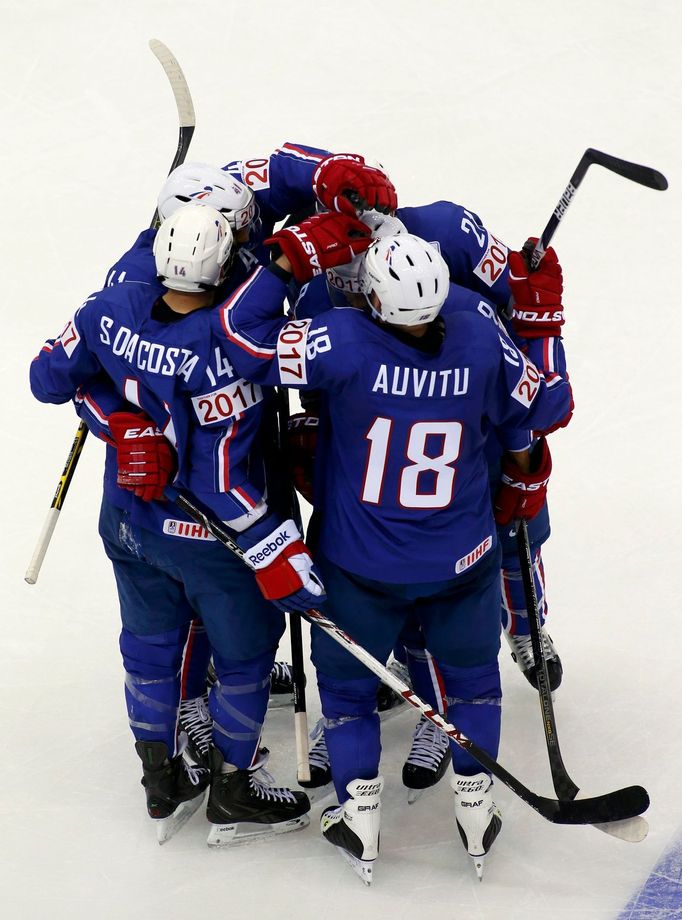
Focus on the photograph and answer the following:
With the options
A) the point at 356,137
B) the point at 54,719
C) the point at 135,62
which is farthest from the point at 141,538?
the point at 135,62

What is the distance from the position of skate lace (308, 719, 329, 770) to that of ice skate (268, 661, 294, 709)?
25 centimetres

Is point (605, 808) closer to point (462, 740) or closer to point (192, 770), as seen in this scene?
point (462, 740)

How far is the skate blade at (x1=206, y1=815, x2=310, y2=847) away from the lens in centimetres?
393

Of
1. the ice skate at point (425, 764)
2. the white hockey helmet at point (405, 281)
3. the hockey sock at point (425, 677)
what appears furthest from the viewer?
the ice skate at point (425, 764)

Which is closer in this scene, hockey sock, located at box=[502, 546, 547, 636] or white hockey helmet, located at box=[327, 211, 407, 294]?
white hockey helmet, located at box=[327, 211, 407, 294]

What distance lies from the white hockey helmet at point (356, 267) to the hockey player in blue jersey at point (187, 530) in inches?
11.8

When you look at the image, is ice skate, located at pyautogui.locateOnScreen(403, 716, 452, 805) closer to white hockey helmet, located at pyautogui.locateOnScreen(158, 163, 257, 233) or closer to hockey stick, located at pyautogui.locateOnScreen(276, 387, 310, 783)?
hockey stick, located at pyautogui.locateOnScreen(276, 387, 310, 783)

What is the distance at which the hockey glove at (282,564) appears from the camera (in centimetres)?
354

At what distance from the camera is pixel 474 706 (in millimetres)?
3744

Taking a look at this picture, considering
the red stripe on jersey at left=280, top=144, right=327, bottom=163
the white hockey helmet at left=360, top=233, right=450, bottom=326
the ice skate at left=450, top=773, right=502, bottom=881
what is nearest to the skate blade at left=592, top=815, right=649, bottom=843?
the ice skate at left=450, top=773, right=502, bottom=881

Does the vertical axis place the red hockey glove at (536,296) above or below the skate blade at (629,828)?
above

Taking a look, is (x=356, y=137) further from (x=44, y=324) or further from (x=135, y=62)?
(x=44, y=324)

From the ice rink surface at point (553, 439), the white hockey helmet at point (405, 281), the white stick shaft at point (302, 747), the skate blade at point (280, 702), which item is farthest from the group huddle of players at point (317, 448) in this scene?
the skate blade at point (280, 702)

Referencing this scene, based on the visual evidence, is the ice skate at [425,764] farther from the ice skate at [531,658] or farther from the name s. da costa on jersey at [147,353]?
the name s. da costa on jersey at [147,353]
